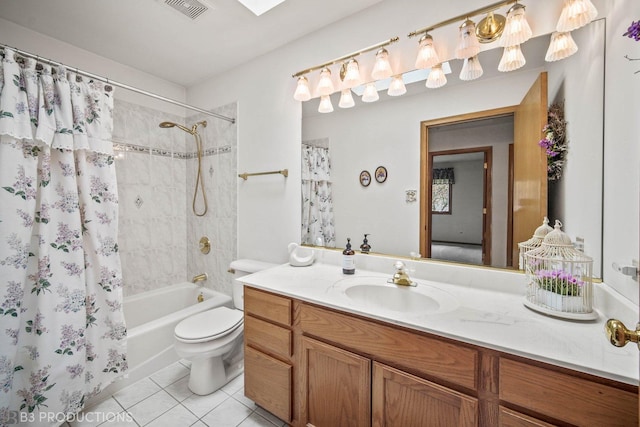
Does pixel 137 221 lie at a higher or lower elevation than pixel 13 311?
higher

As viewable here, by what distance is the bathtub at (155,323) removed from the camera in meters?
1.70

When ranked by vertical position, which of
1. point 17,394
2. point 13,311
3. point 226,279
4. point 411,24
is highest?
point 411,24

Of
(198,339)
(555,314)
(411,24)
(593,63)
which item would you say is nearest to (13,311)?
(198,339)

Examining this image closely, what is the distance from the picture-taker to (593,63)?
98cm

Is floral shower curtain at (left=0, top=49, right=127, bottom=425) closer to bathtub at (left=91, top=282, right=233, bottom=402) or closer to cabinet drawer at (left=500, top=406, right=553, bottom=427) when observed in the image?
bathtub at (left=91, top=282, right=233, bottom=402)

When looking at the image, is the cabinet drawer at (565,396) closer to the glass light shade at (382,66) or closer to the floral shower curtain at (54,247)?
the glass light shade at (382,66)

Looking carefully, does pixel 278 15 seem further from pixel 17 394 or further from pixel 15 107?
pixel 17 394

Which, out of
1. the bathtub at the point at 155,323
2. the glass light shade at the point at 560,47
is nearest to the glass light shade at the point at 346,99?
the glass light shade at the point at 560,47

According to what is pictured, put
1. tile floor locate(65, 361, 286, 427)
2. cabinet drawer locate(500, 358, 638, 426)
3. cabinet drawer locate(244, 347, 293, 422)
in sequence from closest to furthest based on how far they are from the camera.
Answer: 1. cabinet drawer locate(500, 358, 638, 426)
2. cabinet drawer locate(244, 347, 293, 422)
3. tile floor locate(65, 361, 286, 427)

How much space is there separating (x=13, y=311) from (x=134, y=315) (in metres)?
1.04

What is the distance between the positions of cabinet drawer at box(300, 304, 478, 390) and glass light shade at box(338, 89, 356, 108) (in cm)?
130

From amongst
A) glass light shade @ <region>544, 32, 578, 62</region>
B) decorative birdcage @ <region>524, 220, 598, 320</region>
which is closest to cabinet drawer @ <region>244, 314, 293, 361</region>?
decorative birdcage @ <region>524, 220, 598, 320</region>

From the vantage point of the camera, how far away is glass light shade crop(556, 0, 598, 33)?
964mm

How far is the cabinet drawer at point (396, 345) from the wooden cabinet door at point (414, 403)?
0.04 metres
